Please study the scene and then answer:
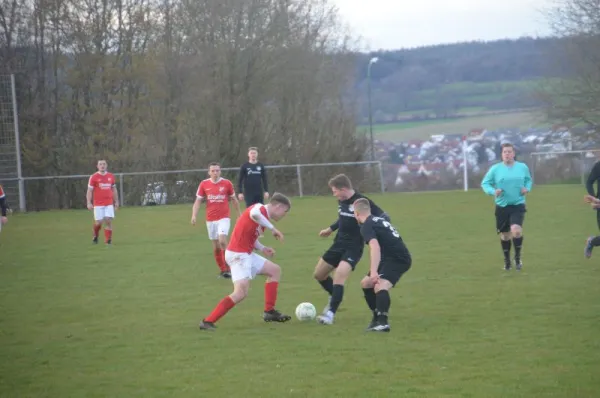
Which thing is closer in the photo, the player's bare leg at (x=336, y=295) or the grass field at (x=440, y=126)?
the player's bare leg at (x=336, y=295)

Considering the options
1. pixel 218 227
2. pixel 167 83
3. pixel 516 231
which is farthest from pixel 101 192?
pixel 167 83

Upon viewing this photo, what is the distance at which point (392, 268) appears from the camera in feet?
33.5

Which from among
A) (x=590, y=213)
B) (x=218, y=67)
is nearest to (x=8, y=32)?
(x=218, y=67)

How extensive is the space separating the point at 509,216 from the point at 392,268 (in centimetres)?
558

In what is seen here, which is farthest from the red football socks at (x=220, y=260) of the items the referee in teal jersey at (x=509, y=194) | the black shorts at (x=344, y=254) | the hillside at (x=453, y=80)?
the hillside at (x=453, y=80)

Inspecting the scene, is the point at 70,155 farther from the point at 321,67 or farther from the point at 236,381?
the point at 236,381

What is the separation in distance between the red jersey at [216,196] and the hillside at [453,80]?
4972cm

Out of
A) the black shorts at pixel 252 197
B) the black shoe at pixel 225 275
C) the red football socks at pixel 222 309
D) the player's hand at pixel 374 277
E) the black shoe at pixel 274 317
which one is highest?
the black shorts at pixel 252 197

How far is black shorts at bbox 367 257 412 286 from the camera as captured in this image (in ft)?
33.4

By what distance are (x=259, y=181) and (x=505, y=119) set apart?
4546 cm

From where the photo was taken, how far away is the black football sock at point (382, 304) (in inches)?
396

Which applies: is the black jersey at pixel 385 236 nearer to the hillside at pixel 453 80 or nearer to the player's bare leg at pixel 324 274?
the player's bare leg at pixel 324 274

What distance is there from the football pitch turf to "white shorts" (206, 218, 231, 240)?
0.67m

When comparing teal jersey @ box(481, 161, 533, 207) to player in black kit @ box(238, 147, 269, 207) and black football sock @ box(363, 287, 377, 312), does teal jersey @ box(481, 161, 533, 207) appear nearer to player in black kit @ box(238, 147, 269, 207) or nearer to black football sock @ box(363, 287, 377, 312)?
black football sock @ box(363, 287, 377, 312)
